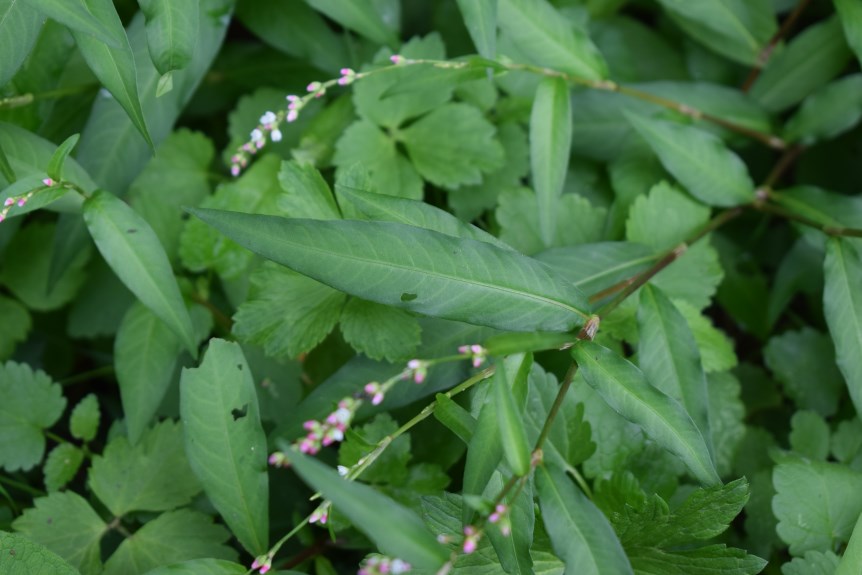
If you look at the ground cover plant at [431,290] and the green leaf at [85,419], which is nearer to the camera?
the ground cover plant at [431,290]

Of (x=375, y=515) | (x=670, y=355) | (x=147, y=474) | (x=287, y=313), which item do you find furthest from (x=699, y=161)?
(x=147, y=474)

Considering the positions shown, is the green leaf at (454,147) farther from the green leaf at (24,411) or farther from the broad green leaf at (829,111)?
the green leaf at (24,411)

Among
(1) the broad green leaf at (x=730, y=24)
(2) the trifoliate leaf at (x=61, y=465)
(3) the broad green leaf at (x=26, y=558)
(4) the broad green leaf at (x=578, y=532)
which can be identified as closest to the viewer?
(4) the broad green leaf at (x=578, y=532)


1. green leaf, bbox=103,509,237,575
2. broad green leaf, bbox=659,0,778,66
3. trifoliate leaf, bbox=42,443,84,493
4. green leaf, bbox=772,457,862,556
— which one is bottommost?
green leaf, bbox=103,509,237,575

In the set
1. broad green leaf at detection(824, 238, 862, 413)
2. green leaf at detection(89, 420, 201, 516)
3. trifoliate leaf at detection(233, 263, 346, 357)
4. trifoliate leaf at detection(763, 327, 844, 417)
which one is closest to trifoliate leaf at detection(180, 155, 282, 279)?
trifoliate leaf at detection(233, 263, 346, 357)

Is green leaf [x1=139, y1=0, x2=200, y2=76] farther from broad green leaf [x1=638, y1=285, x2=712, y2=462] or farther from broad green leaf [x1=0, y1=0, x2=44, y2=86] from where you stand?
broad green leaf [x1=638, y1=285, x2=712, y2=462]

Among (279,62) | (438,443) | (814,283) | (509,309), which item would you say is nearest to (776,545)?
(814,283)

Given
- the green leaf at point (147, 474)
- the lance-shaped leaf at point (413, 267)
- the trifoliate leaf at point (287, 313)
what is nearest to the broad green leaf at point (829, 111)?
the lance-shaped leaf at point (413, 267)

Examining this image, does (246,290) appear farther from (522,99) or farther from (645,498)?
(645,498)
